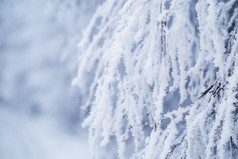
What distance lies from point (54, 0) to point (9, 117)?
2212mm

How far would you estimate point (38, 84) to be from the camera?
3814 millimetres

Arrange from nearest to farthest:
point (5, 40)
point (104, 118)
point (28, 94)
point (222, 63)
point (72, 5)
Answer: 1. point (222, 63)
2. point (104, 118)
3. point (72, 5)
4. point (5, 40)
5. point (28, 94)

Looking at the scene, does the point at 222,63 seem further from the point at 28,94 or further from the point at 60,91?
the point at 28,94

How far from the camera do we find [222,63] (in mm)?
818

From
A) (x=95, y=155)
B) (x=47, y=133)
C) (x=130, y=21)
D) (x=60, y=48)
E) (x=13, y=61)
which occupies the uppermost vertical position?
(x=13, y=61)

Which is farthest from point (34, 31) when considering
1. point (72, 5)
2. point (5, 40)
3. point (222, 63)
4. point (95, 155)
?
point (222, 63)

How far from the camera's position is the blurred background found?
3.26m

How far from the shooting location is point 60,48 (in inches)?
132

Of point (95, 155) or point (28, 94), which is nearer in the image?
point (95, 155)

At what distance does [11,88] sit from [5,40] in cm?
81

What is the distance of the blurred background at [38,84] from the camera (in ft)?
10.7

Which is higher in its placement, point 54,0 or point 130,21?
point 54,0

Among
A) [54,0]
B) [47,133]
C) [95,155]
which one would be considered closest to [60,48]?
[54,0]

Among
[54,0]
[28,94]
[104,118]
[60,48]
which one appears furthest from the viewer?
[28,94]
